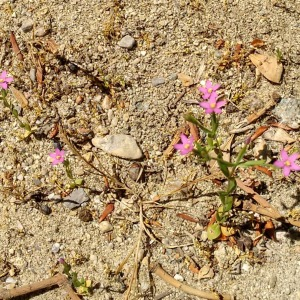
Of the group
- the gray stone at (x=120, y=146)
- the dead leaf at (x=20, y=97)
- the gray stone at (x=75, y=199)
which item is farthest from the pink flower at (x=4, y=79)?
the gray stone at (x=75, y=199)

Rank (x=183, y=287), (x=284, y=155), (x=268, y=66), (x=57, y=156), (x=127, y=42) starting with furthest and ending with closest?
(x=127, y=42) → (x=268, y=66) → (x=57, y=156) → (x=183, y=287) → (x=284, y=155)

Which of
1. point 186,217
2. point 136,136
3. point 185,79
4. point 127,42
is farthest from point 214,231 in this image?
point 127,42

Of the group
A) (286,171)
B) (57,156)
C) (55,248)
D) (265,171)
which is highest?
(286,171)

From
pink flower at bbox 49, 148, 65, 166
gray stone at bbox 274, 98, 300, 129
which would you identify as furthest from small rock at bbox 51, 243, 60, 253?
gray stone at bbox 274, 98, 300, 129

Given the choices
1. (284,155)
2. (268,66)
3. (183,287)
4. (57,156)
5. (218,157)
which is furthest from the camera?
(268,66)

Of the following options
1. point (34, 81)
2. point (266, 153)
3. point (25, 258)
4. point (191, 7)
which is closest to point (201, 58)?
point (191, 7)

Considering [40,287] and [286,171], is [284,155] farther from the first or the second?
[40,287]
